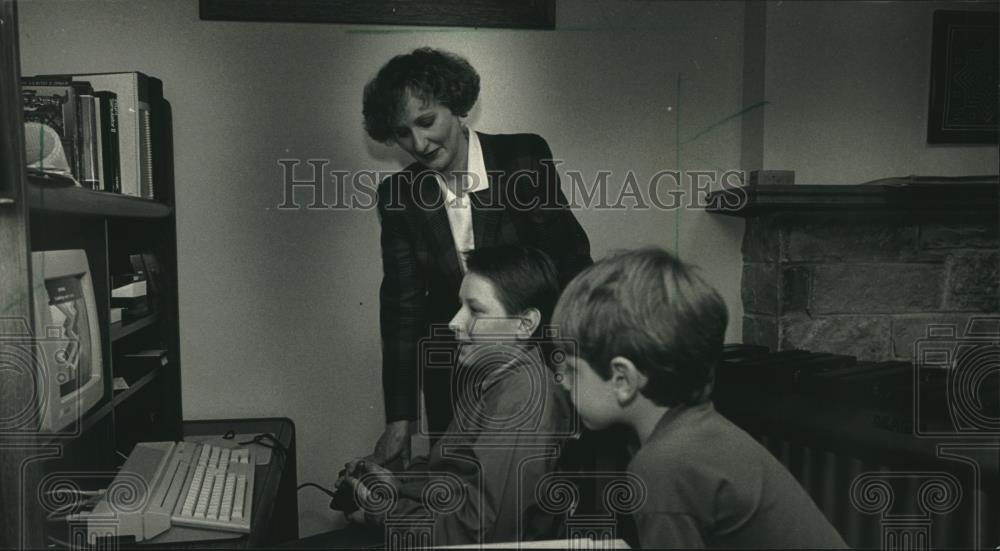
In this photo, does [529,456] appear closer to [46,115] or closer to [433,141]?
[433,141]

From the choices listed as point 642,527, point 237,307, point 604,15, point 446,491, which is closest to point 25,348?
point 237,307

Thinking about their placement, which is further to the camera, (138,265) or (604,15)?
(138,265)

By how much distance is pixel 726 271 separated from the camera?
107 cm

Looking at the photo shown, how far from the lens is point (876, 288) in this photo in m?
1.13

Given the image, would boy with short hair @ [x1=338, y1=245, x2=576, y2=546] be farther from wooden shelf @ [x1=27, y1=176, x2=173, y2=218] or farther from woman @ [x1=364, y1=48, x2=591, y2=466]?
wooden shelf @ [x1=27, y1=176, x2=173, y2=218]

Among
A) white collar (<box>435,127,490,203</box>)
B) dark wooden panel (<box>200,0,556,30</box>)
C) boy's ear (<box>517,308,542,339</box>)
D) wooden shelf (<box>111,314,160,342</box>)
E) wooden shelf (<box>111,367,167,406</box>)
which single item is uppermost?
dark wooden panel (<box>200,0,556,30</box>)

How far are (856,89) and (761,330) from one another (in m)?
0.42

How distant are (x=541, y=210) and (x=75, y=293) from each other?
2.35 feet

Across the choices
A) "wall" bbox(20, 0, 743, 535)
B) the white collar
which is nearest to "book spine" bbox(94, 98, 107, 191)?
"wall" bbox(20, 0, 743, 535)

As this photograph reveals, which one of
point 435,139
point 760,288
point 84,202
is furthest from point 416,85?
point 760,288

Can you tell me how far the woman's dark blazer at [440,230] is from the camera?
43.9 inches

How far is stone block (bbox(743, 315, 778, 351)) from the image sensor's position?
42.7 inches

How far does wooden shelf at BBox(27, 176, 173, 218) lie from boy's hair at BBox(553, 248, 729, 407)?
69 cm

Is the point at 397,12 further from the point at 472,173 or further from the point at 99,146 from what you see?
the point at 99,146
